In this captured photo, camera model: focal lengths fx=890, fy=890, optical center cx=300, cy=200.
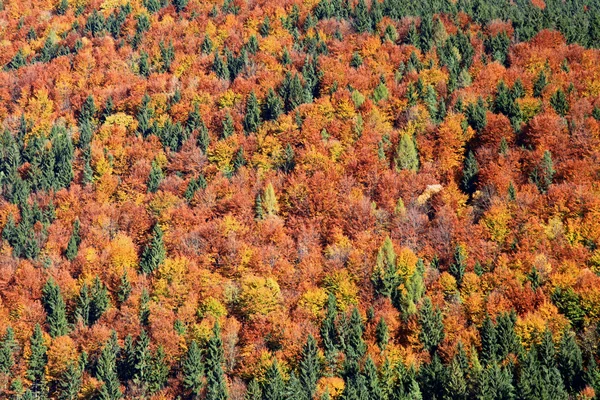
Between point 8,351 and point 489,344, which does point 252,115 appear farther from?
point 489,344

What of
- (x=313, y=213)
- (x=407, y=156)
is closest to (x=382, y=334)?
(x=313, y=213)

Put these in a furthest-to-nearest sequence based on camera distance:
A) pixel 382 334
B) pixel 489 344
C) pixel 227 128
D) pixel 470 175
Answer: pixel 227 128, pixel 470 175, pixel 382 334, pixel 489 344

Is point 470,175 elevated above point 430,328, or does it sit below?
below

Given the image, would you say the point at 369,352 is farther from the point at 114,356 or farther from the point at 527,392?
the point at 114,356

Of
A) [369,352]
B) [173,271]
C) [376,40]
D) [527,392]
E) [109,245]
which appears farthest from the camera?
[376,40]

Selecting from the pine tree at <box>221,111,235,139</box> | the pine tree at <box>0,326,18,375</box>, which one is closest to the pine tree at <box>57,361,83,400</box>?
the pine tree at <box>0,326,18,375</box>

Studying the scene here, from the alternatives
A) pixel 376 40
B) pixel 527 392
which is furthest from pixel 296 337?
pixel 376 40
